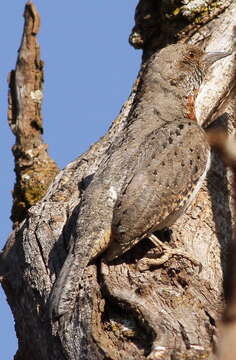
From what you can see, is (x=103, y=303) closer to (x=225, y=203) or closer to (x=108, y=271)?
(x=108, y=271)

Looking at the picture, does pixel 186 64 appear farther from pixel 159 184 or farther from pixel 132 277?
pixel 132 277

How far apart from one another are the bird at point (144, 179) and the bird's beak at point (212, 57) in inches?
11.0

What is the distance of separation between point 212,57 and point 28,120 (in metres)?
2.18

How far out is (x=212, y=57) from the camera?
6.12m

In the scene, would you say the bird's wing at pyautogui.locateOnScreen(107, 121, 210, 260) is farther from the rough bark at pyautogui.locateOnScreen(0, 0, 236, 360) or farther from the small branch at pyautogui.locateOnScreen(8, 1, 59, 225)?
the small branch at pyautogui.locateOnScreen(8, 1, 59, 225)

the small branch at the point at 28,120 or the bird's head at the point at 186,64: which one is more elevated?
the small branch at the point at 28,120

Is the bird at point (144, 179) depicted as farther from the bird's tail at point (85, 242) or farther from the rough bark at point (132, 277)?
the rough bark at point (132, 277)

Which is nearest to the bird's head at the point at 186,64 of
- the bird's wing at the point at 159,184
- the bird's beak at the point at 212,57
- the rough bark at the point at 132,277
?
the bird's beak at the point at 212,57

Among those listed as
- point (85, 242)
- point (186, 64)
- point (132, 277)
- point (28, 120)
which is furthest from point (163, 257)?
point (28, 120)

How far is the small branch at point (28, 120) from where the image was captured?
22.3 feet

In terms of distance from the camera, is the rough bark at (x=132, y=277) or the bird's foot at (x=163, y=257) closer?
the rough bark at (x=132, y=277)

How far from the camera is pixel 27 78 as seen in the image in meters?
6.92

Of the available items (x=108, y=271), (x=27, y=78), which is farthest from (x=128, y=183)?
(x=27, y=78)

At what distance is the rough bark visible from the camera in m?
3.76
